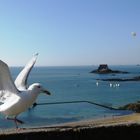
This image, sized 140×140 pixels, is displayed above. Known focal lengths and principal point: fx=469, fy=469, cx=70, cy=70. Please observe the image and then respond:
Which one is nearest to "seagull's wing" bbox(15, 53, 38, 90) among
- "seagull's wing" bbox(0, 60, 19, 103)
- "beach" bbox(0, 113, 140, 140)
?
"seagull's wing" bbox(0, 60, 19, 103)

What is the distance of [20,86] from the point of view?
11109mm

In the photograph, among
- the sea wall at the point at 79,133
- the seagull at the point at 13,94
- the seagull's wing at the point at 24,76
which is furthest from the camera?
the seagull's wing at the point at 24,76

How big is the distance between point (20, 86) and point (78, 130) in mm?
4631

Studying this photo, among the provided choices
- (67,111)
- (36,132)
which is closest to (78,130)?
(36,132)

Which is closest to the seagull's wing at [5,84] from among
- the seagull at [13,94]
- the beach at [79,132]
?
the seagull at [13,94]

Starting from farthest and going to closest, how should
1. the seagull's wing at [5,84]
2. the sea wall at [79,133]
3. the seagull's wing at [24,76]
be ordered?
the seagull's wing at [24,76] → the seagull's wing at [5,84] → the sea wall at [79,133]

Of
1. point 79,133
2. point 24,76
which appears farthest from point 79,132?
point 24,76

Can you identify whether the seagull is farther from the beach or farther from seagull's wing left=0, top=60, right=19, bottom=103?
the beach

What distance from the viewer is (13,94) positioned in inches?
407

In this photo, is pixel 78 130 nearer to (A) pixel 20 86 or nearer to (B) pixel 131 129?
(B) pixel 131 129

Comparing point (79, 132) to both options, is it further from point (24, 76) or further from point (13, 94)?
point (24, 76)

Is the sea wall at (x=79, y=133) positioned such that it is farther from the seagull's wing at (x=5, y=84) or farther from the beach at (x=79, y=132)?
the seagull's wing at (x=5, y=84)

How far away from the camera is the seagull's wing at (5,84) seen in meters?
9.66

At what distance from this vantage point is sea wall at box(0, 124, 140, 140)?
20.6ft
